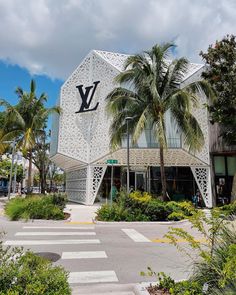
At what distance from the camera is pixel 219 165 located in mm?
26781

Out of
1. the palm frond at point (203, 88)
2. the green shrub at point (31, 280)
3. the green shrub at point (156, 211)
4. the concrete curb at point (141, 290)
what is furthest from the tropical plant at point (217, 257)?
the palm frond at point (203, 88)

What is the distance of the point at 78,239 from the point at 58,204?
22.2 feet

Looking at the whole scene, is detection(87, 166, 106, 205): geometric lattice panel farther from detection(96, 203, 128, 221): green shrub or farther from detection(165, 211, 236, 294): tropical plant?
detection(165, 211, 236, 294): tropical plant

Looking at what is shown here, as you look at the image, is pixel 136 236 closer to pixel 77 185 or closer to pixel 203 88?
pixel 203 88

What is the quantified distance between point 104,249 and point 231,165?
21508 millimetres

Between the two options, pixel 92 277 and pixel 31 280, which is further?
pixel 92 277

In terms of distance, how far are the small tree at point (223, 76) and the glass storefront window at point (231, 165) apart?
6891 millimetres

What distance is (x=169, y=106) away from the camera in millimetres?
18375

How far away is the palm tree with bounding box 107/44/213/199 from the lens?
18.0 m

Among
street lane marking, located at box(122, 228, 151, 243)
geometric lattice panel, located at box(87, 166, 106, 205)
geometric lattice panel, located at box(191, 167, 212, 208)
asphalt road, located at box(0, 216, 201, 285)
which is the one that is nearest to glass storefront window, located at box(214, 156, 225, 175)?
geometric lattice panel, located at box(191, 167, 212, 208)

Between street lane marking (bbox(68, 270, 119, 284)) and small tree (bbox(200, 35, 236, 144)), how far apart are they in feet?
54.5

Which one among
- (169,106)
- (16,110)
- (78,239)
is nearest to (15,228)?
(78,239)

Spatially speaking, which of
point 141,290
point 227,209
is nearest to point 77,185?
point 227,209

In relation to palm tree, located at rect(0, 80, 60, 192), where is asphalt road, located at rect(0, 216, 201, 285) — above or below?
below
